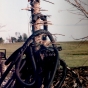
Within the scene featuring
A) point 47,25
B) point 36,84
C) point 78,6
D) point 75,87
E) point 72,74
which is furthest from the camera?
point 75,87

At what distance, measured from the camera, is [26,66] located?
5.21 meters

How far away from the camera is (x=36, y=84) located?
16.6ft

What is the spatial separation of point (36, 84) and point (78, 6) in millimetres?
1722

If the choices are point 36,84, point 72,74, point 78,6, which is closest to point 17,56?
point 36,84

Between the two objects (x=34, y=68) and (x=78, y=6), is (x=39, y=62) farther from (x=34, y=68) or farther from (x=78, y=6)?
(x=78, y=6)

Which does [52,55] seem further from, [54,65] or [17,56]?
[17,56]

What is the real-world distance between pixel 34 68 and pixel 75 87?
4.30 m

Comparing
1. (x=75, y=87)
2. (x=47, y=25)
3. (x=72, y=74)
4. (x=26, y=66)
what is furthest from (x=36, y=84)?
(x=75, y=87)

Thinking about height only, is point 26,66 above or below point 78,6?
below

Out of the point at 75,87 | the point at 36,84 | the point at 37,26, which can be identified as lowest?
the point at 75,87

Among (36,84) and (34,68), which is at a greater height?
(34,68)

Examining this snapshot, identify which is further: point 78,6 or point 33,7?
point 33,7

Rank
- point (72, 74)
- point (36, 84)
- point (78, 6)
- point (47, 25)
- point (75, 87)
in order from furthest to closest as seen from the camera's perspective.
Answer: point (75, 87)
point (72, 74)
point (47, 25)
point (36, 84)
point (78, 6)

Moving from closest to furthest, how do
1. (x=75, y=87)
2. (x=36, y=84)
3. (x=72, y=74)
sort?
(x=36, y=84)
(x=72, y=74)
(x=75, y=87)
